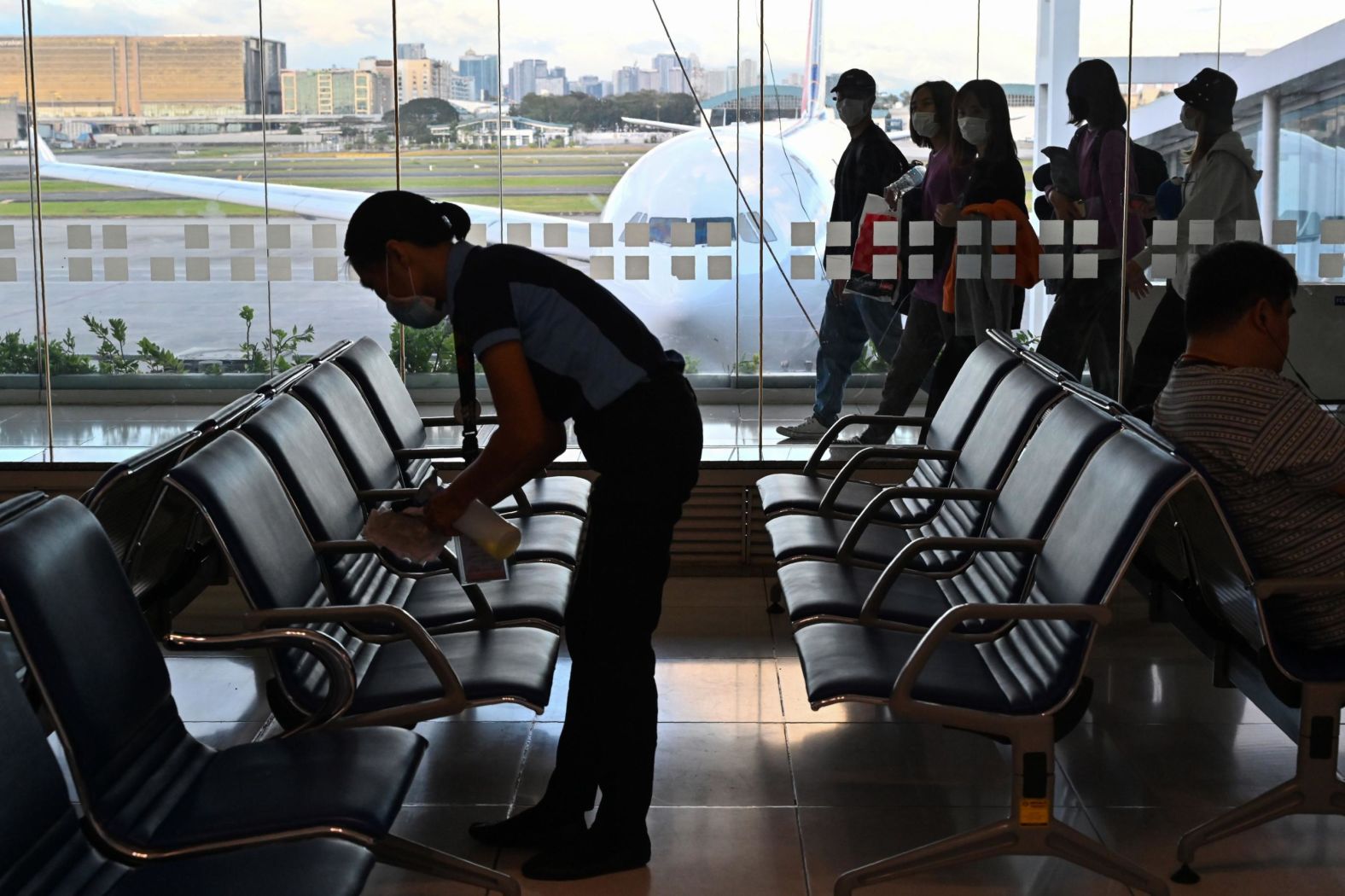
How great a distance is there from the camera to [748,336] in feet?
19.2

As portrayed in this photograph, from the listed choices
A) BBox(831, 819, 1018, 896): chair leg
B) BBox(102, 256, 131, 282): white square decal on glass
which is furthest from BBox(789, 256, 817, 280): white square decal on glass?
BBox(831, 819, 1018, 896): chair leg

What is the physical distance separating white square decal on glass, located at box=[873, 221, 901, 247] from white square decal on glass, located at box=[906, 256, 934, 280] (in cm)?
10

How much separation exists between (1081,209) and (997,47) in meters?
0.73

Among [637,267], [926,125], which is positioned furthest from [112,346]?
[926,125]

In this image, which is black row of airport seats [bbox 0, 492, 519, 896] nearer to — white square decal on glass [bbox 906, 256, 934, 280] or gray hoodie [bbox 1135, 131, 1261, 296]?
white square decal on glass [bbox 906, 256, 934, 280]

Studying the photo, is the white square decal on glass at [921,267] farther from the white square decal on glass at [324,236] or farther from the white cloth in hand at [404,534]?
the white cloth in hand at [404,534]

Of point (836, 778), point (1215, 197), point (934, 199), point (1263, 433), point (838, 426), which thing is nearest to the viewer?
point (1263, 433)

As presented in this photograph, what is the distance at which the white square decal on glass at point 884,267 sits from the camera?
5703 mm

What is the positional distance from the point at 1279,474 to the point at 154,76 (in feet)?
15.0

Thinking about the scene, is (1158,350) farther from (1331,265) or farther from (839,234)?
(839,234)

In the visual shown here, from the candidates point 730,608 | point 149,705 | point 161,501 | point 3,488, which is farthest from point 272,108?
point 149,705

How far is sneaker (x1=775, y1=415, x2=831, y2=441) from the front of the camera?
5.96 meters

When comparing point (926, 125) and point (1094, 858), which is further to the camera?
point (926, 125)

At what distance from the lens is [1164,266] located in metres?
5.84
